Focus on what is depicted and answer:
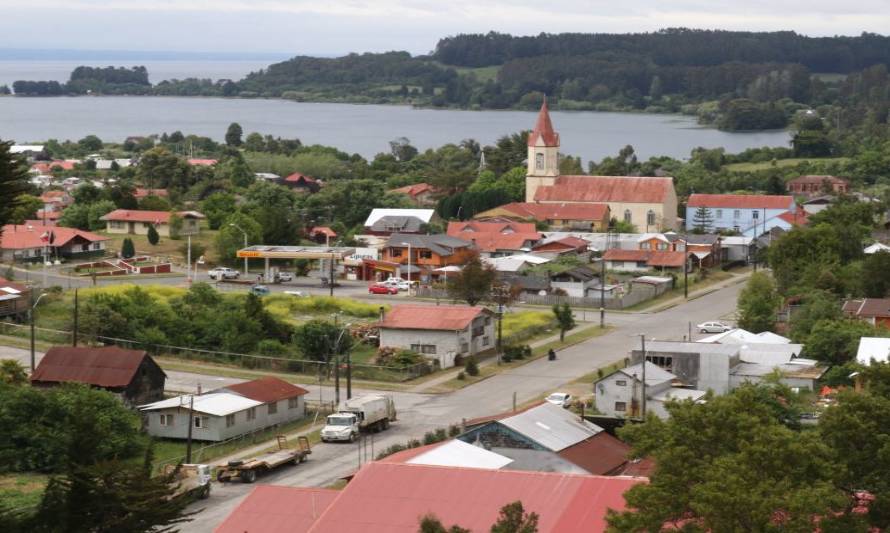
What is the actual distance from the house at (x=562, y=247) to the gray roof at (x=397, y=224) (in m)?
Answer: 5.17

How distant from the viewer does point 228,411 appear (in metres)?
26.0

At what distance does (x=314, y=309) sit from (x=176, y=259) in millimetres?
10320

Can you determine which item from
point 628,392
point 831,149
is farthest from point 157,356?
point 831,149

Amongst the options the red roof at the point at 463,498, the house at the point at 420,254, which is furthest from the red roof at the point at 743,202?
the red roof at the point at 463,498

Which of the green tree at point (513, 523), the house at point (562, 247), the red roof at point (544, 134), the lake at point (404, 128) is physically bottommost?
the lake at point (404, 128)

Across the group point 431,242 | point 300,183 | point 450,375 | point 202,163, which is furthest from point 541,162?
point 450,375

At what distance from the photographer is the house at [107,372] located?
91.5ft

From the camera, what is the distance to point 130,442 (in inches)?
974

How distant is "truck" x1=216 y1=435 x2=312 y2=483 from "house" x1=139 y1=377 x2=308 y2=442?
56.0 inches

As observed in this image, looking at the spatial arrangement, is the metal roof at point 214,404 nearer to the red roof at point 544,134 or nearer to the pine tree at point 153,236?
the pine tree at point 153,236

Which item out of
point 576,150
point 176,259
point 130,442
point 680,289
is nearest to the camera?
point 130,442

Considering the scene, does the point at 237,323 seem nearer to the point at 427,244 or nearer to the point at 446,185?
the point at 427,244

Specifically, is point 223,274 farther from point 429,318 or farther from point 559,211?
point 559,211

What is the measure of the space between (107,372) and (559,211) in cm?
3017
